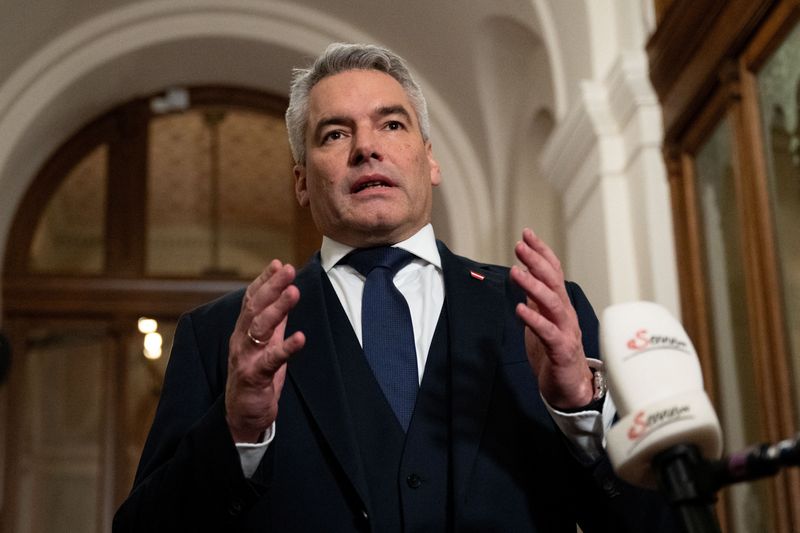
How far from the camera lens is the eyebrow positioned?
248 centimetres

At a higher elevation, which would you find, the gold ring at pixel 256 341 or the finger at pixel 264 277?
the finger at pixel 264 277

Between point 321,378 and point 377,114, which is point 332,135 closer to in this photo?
point 377,114

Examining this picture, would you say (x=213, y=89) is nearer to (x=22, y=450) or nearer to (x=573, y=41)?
(x=22, y=450)

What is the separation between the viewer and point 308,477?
197cm

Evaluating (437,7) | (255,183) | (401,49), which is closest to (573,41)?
(437,7)

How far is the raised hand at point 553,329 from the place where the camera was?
1719 mm

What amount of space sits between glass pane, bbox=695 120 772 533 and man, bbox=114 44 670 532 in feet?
7.29

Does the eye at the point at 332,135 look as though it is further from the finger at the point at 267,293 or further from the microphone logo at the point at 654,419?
the microphone logo at the point at 654,419

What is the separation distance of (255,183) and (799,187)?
5.57 meters

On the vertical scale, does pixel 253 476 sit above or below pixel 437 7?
below

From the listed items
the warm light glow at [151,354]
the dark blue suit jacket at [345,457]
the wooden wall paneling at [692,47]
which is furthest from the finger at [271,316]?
the warm light glow at [151,354]

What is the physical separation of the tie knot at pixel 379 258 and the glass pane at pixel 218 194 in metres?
6.27

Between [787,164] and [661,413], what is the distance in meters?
2.72

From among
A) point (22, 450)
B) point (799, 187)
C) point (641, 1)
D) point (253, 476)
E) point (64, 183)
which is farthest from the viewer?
point (64, 183)
